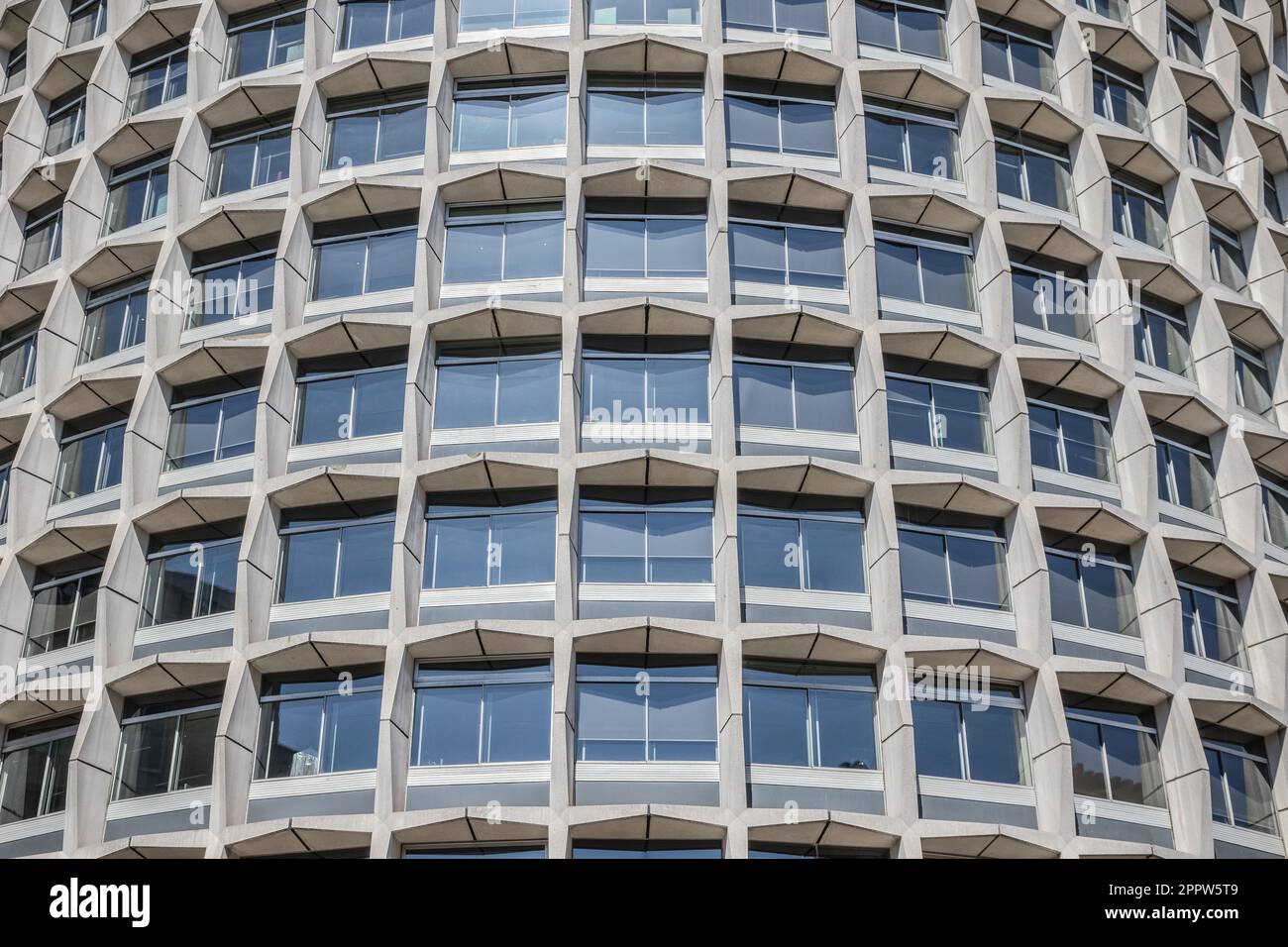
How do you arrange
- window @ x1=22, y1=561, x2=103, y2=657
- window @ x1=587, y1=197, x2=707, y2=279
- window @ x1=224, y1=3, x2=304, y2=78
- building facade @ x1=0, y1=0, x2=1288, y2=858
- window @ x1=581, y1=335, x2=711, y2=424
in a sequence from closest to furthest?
building facade @ x1=0, y1=0, x2=1288, y2=858
window @ x1=581, y1=335, x2=711, y2=424
window @ x1=22, y1=561, x2=103, y2=657
window @ x1=587, y1=197, x2=707, y2=279
window @ x1=224, y1=3, x2=304, y2=78

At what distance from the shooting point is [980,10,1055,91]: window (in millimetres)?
45250

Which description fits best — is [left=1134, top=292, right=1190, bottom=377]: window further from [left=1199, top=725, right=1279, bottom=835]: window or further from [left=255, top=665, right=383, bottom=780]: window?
[left=255, top=665, right=383, bottom=780]: window

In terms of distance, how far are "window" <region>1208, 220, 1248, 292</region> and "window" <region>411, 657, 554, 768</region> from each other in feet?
87.9

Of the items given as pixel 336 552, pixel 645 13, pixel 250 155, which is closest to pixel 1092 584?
pixel 336 552

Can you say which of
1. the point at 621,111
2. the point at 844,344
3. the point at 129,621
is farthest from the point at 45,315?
the point at 844,344

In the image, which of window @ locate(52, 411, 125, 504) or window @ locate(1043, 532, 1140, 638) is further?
window @ locate(52, 411, 125, 504)

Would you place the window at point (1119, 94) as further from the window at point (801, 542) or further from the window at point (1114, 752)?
the window at point (1114, 752)

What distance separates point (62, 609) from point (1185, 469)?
105ft

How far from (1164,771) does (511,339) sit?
20029 millimetres

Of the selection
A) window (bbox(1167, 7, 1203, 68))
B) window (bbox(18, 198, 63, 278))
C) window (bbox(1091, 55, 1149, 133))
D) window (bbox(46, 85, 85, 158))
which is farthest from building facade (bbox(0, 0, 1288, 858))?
window (bbox(1167, 7, 1203, 68))

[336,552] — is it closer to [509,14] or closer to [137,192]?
[137,192]

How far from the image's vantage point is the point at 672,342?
38.8 metres

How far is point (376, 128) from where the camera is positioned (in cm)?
4244

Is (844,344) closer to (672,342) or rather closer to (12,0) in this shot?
(672,342)
